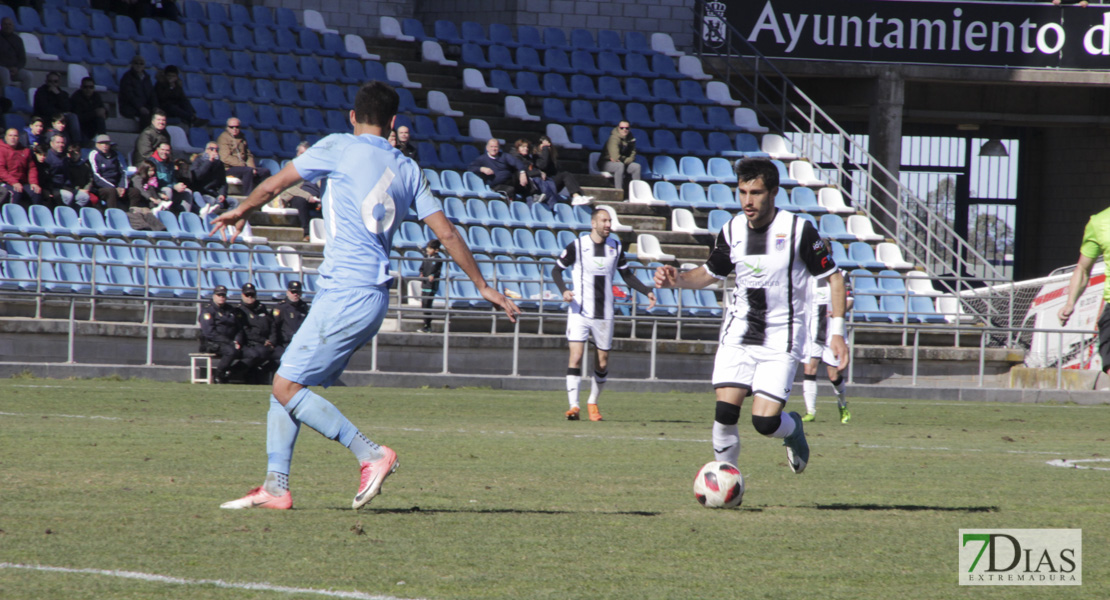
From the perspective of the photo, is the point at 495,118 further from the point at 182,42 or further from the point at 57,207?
the point at 57,207

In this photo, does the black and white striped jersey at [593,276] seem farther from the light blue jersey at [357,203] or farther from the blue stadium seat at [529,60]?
the blue stadium seat at [529,60]

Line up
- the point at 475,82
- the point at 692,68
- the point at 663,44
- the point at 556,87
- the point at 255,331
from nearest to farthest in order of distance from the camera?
the point at 255,331 → the point at 475,82 → the point at 556,87 → the point at 692,68 → the point at 663,44

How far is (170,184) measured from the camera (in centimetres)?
2016

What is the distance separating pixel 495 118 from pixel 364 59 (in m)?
2.90

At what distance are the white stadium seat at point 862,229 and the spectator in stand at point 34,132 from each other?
557 inches

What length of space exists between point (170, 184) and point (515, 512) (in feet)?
49.9

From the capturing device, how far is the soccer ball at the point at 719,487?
6625 millimetres

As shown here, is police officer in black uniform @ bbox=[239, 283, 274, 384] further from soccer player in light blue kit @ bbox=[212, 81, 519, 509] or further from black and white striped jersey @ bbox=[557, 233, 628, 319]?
soccer player in light blue kit @ bbox=[212, 81, 519, 509]

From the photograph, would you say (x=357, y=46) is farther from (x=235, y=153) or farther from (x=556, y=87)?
(x=235, y=153)

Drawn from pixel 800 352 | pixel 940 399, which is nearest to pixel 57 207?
pixel 940 399

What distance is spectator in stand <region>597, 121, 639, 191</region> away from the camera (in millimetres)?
24438

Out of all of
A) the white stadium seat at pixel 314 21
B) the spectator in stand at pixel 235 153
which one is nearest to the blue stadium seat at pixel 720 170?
the white stadium seat at pixel 314 21

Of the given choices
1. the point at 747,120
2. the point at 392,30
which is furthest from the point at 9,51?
the point at 747,120

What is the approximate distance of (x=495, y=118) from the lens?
85.0 ft
